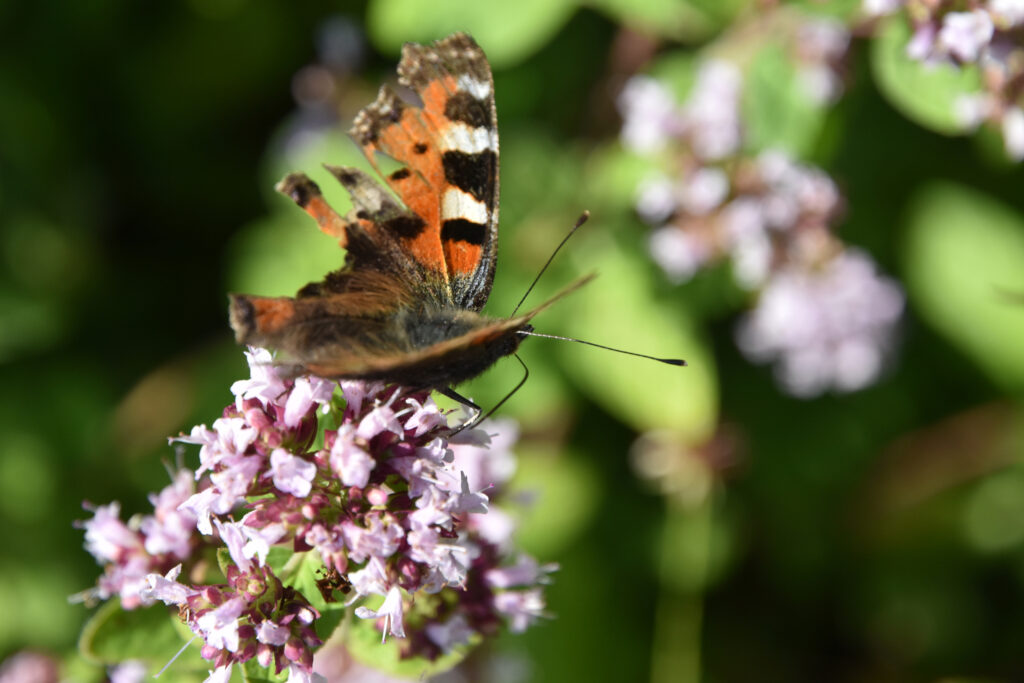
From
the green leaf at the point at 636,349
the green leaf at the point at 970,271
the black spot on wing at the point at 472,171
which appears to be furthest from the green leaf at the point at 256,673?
the green leaf at the point at 970,271

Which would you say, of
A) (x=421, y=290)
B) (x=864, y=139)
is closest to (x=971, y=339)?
(x=864, y=139)

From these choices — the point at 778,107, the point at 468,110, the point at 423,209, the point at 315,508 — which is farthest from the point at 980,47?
the point at 315,508

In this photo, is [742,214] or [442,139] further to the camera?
[742,214]

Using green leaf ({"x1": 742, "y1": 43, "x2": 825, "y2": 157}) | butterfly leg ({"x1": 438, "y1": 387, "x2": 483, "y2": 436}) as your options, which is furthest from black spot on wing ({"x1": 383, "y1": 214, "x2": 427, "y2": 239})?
green leaf ({"x1": 742, "y1": 43, "x2": 825, "y2": 157})

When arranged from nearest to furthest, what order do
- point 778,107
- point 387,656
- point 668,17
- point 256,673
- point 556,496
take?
point 256,673 → point 387,656 → point 778,107 → point 668,17 → point 556,496

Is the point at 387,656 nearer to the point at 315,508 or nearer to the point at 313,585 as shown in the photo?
the point at 313,585

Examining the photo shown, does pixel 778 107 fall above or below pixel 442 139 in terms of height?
below

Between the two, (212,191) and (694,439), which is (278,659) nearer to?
(694,439)
